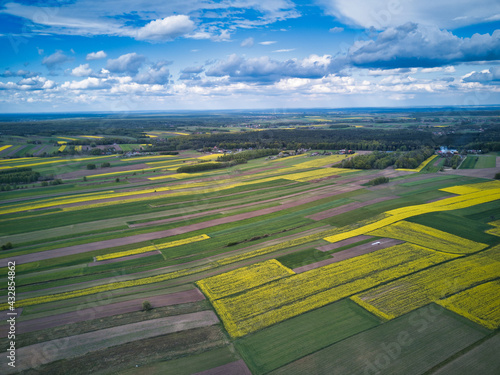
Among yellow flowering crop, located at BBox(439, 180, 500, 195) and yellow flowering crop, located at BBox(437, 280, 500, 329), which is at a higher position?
yellow flowering crop, located at BBox(439, 180, 500, 195)

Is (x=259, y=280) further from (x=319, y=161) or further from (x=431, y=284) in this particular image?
(x=319, y=161)

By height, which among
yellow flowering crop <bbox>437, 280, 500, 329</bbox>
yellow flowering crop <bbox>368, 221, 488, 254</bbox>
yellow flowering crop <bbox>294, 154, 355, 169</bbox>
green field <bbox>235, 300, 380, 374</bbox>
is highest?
yellow flowering crop <bbox>294, 154, 355, 169</bbox>

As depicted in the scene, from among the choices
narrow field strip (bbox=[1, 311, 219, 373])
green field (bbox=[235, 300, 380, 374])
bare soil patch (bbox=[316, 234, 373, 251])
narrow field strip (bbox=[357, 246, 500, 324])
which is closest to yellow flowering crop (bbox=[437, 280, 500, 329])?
narrow field strip (bbox=[357, 246, 500, 324])

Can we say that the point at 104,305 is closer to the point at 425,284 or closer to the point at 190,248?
the point at 190,248

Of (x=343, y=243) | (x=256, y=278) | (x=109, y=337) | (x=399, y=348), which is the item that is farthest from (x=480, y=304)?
(x=109, y=337)

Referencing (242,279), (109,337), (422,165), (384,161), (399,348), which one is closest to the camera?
(399,348)

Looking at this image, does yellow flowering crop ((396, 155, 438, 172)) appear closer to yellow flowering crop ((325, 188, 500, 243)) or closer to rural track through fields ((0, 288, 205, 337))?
yellow flowering crop ((325, 188, 500, 243))
